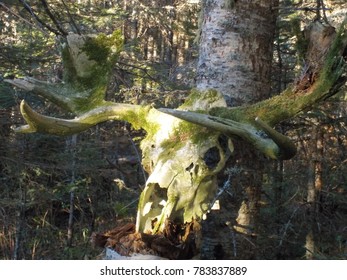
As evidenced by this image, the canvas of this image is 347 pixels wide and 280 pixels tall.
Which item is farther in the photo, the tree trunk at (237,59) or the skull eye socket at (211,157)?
the tree trunk at (237,59)

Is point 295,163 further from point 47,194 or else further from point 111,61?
point 111,61

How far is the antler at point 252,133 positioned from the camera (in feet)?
5.87

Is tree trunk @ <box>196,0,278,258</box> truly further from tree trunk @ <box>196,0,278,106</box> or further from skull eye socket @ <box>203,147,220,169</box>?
skull eye socket @ <box>203,147,220,169</box>

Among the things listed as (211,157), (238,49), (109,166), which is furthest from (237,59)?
(109,166)

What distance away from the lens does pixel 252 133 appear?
1.89m

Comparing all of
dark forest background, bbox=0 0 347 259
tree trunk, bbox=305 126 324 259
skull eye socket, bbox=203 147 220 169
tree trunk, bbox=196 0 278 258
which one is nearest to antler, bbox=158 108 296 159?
skull eye socket, bbox=203 147 220 169

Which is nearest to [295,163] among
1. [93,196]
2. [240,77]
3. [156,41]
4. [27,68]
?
[93,196]

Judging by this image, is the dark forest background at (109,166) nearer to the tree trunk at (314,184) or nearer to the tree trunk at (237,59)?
the tree trunk at (314,184)

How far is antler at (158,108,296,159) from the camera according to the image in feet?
5.87

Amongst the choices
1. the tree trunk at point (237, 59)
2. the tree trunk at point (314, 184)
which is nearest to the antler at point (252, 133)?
the tree trunk at point (237, 59)

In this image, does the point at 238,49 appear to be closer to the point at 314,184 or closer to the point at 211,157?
the point at 211,157

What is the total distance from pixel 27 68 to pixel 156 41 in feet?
36.7

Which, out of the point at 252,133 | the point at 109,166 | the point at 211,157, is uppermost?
the point at 252,133
